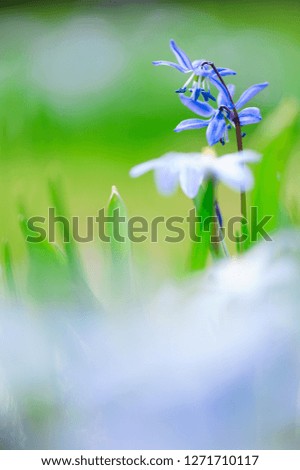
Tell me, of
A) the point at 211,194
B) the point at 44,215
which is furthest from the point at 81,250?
the point at 211,194

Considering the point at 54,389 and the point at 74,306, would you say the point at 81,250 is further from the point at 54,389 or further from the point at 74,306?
the point at 54,389

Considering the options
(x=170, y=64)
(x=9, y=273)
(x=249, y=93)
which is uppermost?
(x=170, y=64)

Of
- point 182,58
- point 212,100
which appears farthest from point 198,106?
point 182,58

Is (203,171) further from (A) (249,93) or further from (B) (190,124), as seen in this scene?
(A) (249,93)

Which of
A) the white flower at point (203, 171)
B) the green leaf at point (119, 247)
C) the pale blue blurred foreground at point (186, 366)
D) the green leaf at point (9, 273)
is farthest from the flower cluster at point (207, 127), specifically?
the green leaf at point (9, 273)
